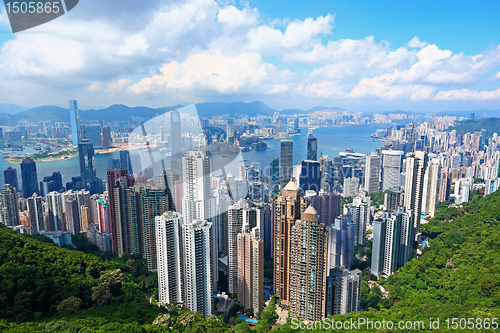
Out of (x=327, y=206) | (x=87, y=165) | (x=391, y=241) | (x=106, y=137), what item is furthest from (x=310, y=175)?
(x=87, y=165)

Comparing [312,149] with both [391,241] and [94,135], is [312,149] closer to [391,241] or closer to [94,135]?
[391,241]

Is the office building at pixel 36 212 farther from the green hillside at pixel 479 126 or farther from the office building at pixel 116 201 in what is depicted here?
the green hillside at pixel 479 126

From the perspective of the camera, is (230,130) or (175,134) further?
(230,130)

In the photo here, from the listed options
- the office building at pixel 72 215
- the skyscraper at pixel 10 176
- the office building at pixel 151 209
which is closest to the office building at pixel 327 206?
the office building at pixel 151 209

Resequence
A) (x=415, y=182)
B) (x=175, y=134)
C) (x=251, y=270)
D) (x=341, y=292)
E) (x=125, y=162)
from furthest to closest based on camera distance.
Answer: (x=415, y=182), (x=125, y=162), (x=251, y=270), (x=175, y=134), (x=341, y=292)

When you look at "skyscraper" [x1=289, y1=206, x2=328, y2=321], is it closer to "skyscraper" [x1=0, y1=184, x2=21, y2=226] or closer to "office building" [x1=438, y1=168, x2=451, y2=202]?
A: "skyscraper" [x1=0, y1=184, x2=21, y2=226]

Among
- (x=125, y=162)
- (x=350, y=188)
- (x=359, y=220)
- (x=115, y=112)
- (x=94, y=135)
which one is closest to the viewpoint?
(x=115, y=112)
